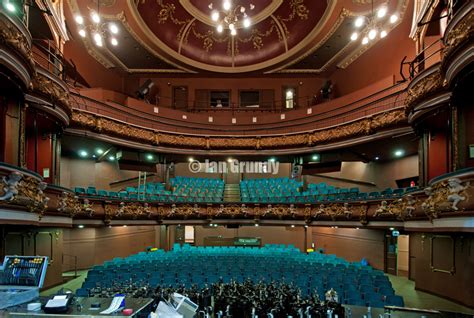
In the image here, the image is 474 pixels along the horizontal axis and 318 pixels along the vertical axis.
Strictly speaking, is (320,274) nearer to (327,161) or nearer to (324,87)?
(327,161)

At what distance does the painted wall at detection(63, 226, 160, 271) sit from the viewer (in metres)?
14.9

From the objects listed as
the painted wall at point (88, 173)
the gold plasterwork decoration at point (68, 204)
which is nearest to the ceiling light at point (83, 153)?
the painted wall at point (88, 173)

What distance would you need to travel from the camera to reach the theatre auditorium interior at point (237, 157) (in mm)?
6617

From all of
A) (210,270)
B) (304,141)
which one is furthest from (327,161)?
(210,270)

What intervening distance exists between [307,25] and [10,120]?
15.3m

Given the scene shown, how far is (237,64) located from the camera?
69.8ft

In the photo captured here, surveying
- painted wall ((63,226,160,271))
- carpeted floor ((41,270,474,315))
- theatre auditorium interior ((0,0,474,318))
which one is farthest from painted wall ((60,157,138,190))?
carpeted floor ((41,270,474,315))

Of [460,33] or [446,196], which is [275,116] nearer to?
[446,196]

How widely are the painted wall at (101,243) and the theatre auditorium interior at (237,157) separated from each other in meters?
0.08

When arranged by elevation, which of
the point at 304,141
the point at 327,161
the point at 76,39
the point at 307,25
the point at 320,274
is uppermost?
the point at 307,25

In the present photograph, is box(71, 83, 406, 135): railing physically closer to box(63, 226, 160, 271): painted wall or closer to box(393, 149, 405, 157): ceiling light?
box(393, 149, 405, 157): ceiling light

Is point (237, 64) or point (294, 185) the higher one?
point (237, 64)

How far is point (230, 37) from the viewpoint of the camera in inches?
816

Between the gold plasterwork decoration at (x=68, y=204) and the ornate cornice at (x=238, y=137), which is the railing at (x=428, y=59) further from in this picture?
the gold plasterwork decoration at (x=68, y=204)
